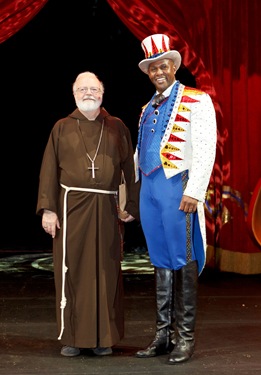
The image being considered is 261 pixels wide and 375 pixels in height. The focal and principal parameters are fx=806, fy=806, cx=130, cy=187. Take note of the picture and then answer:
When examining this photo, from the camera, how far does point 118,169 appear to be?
352cm

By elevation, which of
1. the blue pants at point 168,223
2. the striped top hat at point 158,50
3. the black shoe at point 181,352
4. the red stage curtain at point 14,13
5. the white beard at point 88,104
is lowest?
the black shoe at point 181,352

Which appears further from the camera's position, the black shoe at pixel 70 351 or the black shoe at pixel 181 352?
the black shoe at pixel 70 351

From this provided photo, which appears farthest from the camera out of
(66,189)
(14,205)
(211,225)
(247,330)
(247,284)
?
(14,205)

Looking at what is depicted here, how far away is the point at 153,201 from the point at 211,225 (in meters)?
2.37

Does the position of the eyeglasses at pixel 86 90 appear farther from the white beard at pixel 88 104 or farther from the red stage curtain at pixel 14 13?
the red stage curtain at pixel 14 13

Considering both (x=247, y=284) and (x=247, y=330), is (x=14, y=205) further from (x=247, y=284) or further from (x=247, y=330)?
(x=247, y=330)

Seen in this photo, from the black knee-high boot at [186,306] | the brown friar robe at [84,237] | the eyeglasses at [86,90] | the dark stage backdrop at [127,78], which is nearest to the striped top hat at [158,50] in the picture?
the eyeglasses at [86,90]

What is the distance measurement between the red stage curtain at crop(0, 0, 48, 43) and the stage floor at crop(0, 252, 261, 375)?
167 centimetres

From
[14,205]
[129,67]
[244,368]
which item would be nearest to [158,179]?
[244,368]

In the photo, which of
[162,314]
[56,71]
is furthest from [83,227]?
[56,71]

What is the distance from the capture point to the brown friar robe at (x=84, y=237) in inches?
134

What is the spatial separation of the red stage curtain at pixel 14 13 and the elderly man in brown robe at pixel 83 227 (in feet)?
7.06

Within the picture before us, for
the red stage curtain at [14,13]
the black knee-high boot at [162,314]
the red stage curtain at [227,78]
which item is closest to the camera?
the black knee-high boot at [162,314]

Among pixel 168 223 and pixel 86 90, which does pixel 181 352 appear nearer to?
pixel 168 223
